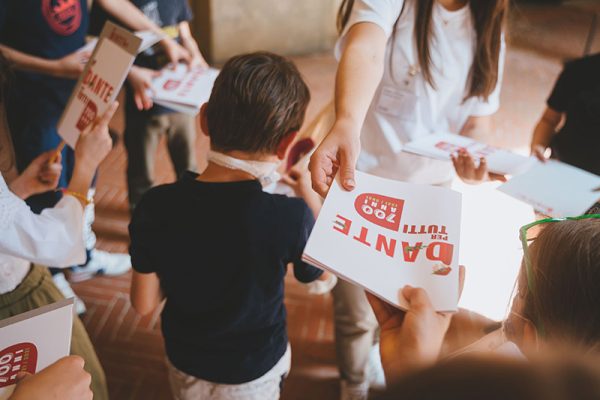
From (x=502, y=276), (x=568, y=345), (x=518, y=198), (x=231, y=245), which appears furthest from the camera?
(x=518, y=198)

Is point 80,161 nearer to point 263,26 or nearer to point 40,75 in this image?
point 40,75

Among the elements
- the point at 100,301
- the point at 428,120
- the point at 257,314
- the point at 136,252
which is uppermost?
the point at 428,120

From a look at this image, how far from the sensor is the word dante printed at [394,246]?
3.39ft

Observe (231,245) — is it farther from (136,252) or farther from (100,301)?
(100,301)

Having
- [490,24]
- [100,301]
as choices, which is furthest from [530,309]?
[100,301]

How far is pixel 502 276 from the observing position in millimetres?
1184

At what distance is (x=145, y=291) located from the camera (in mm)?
1475

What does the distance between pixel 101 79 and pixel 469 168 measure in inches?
47.8

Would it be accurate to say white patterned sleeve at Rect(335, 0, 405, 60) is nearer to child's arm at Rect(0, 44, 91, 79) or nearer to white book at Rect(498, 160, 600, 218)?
white book at Rect(498, 160, 600, 218)

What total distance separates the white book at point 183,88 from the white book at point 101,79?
39 centimetres

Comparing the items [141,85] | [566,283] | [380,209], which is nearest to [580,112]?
[380,209]

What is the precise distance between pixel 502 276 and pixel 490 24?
0.91 metres

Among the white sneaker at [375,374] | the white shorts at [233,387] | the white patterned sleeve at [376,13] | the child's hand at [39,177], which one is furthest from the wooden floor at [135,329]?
the white patterned sleeve at [376,13]

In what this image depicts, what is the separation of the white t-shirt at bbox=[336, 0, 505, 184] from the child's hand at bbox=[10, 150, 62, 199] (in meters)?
1.00
